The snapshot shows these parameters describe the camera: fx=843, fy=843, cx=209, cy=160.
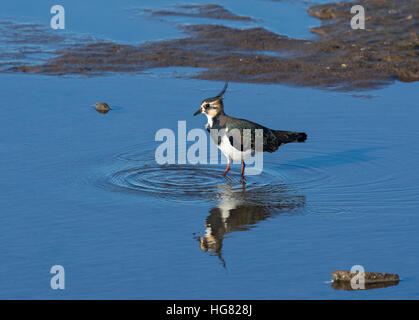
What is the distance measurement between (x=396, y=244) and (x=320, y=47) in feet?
32.5

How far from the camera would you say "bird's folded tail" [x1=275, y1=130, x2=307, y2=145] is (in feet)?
40.5

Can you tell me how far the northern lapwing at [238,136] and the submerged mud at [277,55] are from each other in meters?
4.13

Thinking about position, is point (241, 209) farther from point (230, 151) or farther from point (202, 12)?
point (202, 12)

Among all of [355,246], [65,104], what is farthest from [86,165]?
[355,246]

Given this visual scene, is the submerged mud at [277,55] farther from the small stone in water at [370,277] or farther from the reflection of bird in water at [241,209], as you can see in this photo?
the small stone in water at [370,277]

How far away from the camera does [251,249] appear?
360 inches

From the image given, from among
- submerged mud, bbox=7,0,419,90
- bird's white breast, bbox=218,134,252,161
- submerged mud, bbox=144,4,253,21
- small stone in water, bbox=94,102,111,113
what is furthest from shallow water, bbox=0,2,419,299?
submerged mud, bbox=144,4,253,21

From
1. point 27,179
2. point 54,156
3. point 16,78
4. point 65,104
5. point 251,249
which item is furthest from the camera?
point 16,78

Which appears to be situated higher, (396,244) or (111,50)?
(111,50)

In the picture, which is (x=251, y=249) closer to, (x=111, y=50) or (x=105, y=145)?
(x=105, y=145)

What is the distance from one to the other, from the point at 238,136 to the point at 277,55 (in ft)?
21.6

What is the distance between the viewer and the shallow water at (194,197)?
8.41 m

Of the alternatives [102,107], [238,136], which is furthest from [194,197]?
[102,107]

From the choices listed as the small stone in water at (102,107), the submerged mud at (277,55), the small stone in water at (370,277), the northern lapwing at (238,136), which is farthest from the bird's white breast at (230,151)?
the submerged mud at (277,55)
